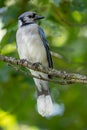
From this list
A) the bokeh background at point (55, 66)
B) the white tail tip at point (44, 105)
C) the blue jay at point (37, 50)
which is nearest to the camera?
the white tail tip at point (44, 105)

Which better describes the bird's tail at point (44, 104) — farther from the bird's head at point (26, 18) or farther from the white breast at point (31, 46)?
the bird's head at point (26, 18)

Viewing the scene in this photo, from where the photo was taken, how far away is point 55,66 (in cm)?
852

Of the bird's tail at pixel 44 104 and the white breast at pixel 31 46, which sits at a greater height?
the white breast at pixel 31 46

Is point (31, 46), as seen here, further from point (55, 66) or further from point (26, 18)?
point (55, 66)

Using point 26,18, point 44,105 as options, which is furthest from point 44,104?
point 26,18

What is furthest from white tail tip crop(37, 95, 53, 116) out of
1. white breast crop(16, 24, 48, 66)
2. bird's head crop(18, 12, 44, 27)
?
bird's head crop(18, 12, 44, 27)

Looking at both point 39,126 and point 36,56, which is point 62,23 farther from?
point 39,126

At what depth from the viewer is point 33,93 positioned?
9.29 meters

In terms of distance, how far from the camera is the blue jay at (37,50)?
717cm

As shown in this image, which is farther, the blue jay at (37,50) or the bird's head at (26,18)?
the bird's head at (26,18)

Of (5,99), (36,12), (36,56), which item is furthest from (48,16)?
(5,99)

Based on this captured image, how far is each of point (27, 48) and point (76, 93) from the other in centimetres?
246

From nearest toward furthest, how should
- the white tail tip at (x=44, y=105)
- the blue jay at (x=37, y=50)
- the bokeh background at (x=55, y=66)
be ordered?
the white tail tip at (x=44, y=105) → the blue jay at (x=37, y=50) → the bokeh background at (x=55, y=66)

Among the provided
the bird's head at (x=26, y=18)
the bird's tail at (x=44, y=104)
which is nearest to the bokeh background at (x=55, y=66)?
the bird's head at (x=26, y=18)
